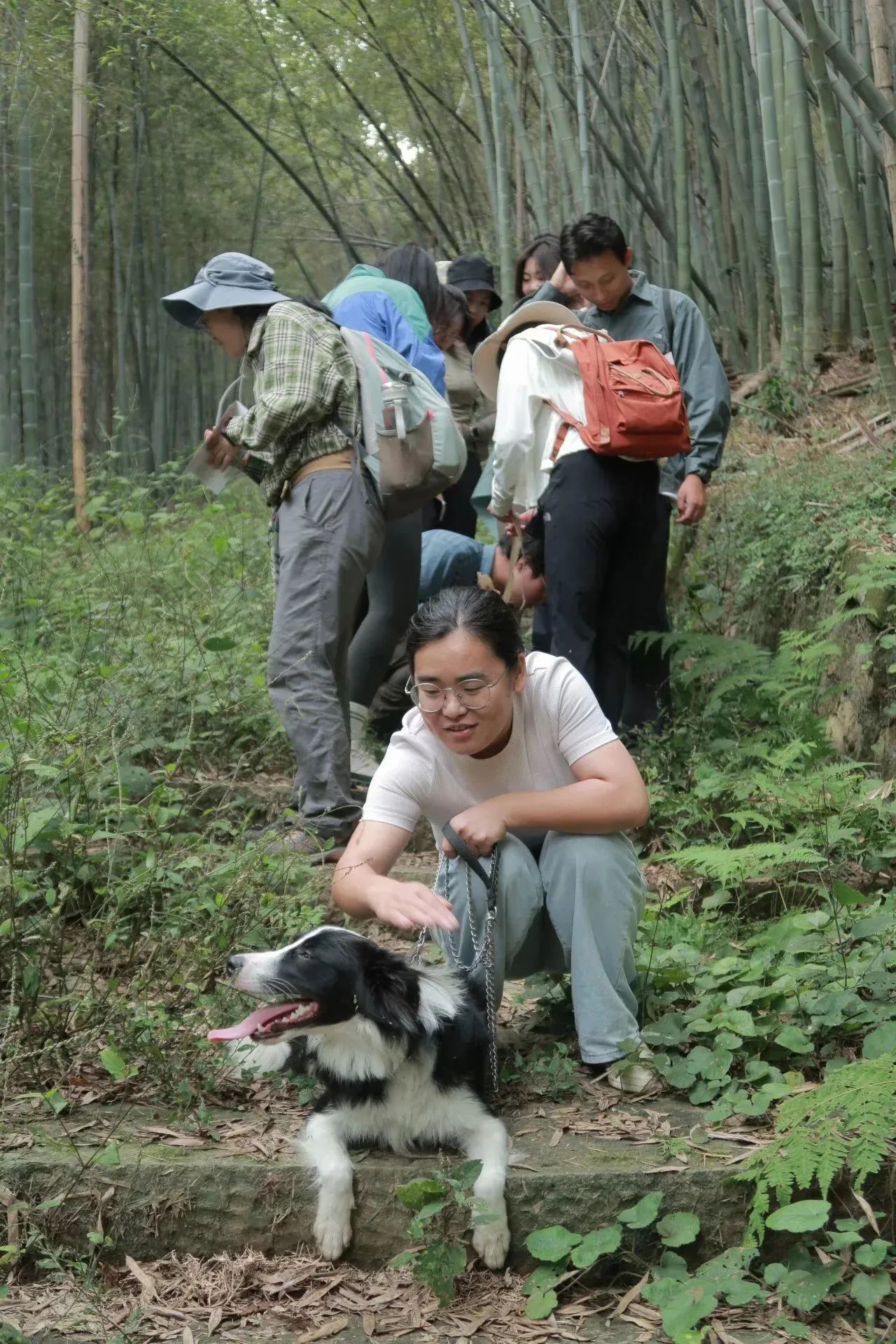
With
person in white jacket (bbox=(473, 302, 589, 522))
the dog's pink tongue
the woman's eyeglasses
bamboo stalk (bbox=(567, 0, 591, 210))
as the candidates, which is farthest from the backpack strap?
the dog's pink tongue

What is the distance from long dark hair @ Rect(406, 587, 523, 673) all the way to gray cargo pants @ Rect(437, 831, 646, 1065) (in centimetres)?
36

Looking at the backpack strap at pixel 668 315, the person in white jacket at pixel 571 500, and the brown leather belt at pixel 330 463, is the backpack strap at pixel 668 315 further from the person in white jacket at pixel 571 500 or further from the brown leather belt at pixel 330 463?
the brown leather belt at pixel 330 463

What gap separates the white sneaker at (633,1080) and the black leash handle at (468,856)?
38cm

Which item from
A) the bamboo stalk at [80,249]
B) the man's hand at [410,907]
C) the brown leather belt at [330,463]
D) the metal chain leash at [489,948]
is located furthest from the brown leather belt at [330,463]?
the bamboo stalk at [80,249]

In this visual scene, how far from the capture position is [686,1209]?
208 centimetres

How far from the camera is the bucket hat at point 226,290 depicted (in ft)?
11.3

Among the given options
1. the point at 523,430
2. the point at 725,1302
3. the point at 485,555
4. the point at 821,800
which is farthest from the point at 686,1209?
the point at 485,555

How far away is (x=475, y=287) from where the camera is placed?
5184mm

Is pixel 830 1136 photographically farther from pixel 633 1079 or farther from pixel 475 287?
pixel 475 287

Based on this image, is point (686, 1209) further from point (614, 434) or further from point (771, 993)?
point (614, 434)

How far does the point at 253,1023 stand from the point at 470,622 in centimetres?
76

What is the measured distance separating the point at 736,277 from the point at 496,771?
5785mm

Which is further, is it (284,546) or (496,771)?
(284,546)

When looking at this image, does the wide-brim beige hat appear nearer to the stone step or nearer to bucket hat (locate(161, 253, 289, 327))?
bucket hat (locate(161, 253, 289, 327))
